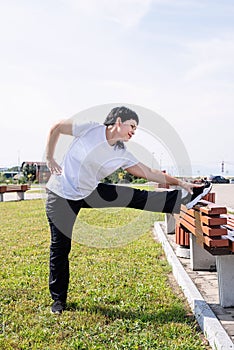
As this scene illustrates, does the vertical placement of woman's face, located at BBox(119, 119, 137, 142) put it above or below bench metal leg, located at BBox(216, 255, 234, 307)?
above

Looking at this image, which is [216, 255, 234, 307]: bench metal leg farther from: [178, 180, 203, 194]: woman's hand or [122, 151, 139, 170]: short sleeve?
[122, 151, 139, 170]: short sleeve

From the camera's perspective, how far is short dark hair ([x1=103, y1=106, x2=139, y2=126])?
357 centimetres

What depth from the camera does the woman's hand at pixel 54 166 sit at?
3.67 m

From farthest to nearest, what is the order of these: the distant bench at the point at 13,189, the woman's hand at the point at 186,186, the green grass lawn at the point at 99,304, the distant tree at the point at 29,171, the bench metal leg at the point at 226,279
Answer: the distant tree at the point at 29,171
the distant bench at the point at 13,189
the woman's hand at the point at 186,186
the bench metal leg at the point at 226,279
the green grass lawn at the point at 99,304

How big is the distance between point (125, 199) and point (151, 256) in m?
2.32

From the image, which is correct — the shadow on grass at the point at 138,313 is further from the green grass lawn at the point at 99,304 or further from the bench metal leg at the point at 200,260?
the bench metal leg at the point at 200,260

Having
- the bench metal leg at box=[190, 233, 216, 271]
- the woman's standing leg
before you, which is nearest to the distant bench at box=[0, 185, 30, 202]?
the bench metal leg at box=[190, 233, 216, 271]

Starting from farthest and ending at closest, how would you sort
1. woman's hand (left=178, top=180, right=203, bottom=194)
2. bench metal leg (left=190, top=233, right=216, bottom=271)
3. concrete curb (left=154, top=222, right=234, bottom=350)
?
bench metal leg (left=190, top=233, right=216, bottom=271) < woman's hand (left=178, top=180, right=203, bottom=194) < concrete curb (left=154, top=222, right=234, bottom=350)

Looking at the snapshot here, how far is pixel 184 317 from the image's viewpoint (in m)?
3.58

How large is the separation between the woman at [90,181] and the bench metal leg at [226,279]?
55 centimetres

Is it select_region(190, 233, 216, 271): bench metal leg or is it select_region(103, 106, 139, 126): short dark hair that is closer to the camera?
select_region(103, 106, 139, 126): short dark hair

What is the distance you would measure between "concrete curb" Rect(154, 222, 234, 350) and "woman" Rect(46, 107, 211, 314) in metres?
0.79

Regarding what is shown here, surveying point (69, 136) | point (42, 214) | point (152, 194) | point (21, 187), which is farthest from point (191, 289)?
point (21, 187)

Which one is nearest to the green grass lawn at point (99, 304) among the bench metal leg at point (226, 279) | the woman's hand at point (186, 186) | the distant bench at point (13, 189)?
the bench metal leg at point (226, 279)
